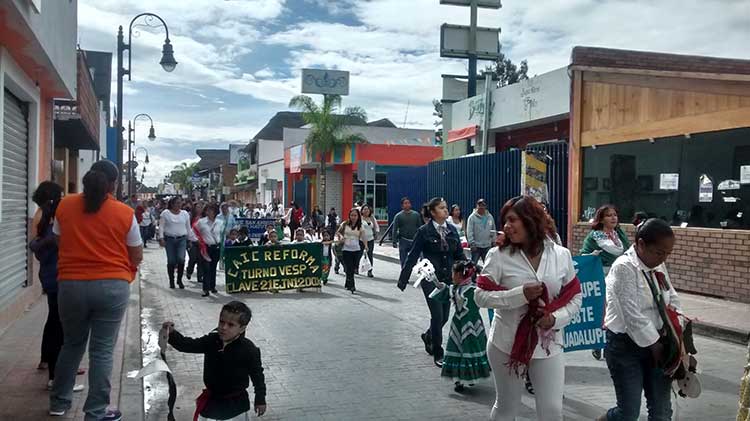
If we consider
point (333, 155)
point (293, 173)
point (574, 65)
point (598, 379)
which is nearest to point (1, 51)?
point (598, 379)

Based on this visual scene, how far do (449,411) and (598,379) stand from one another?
1.93 m

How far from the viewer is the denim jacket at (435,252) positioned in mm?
6984

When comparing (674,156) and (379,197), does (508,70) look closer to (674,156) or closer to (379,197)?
(379,197)

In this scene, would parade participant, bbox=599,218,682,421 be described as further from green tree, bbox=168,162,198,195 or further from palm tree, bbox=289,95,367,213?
green tree, bbox=168,162,198,195

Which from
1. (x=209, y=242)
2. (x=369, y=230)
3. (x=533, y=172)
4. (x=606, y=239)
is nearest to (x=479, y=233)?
(x=369, y=230)

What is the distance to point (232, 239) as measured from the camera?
44.2 feet

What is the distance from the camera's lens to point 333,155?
3478 centimetres

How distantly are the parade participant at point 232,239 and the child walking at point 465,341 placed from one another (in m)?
7.79

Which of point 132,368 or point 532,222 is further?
point 132,368

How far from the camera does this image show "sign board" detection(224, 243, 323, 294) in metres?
12.4

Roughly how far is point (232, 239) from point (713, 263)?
888 centimetres

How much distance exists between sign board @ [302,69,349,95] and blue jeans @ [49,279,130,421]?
37.2 m

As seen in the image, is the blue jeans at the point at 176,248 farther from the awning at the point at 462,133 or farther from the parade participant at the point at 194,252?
the awning at the point at 462,133

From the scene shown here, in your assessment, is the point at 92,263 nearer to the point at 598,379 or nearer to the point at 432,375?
the point at 432,375
